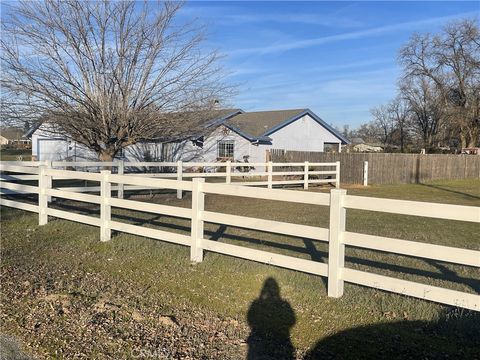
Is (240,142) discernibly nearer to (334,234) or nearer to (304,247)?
(304,247)

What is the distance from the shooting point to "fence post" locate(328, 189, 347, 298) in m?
5.46

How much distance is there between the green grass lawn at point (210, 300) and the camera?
4.33 m

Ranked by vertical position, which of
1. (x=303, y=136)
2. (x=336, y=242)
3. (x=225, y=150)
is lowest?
(x=336, y=242)

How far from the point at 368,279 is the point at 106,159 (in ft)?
51.8

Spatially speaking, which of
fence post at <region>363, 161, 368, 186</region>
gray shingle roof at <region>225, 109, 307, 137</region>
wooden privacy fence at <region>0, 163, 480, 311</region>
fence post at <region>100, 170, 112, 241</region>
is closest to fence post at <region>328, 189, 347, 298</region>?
wooden privacy fence at <region>0, 163, 480, 311</region>

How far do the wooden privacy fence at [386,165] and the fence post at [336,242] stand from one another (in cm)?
2323

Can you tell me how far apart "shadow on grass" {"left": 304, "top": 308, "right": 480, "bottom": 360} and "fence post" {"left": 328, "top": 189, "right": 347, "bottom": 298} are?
0.86 meters

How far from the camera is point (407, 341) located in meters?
4.31

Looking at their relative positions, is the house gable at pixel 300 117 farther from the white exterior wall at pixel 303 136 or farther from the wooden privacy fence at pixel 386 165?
the wooden privacy fence at pixel 386 165

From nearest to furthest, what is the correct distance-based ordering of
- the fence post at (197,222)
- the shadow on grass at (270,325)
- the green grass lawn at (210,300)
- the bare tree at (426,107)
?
the shadow on grass at (270,325) → the green grass lawn at (210,300) → the fence post at (197,222) → the bare tree at (426,107)

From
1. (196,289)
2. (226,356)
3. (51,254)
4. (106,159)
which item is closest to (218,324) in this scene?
(226,356)

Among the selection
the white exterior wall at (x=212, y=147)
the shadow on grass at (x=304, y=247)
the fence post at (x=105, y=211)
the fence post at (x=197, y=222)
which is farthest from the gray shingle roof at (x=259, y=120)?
the fence post at (x=197, y=222)

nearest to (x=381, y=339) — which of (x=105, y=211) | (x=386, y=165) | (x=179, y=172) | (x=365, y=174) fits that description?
(x=105, y=211)

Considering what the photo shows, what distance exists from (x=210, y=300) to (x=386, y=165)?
2608cm
